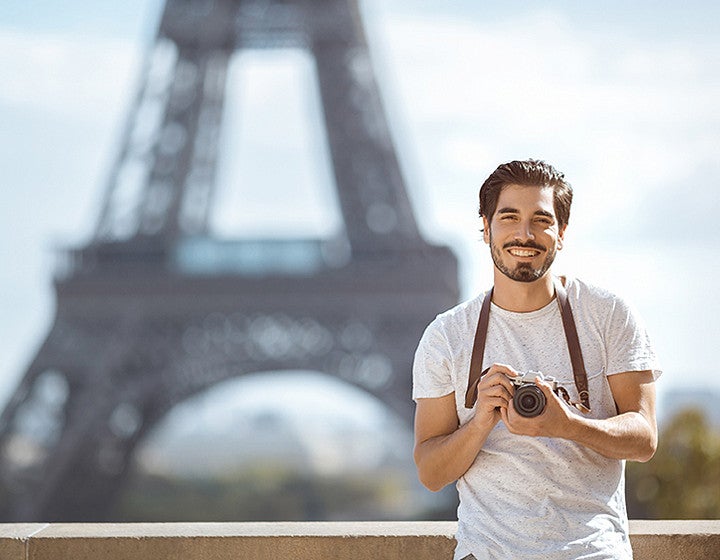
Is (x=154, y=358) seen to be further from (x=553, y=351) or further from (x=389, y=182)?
(x=553, y=351)

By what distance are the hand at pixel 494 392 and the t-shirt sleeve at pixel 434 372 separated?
171 millimetres

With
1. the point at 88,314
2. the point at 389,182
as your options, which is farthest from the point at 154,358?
the point at 389,182

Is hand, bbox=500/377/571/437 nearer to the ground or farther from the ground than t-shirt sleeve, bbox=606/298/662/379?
nearer to the ground

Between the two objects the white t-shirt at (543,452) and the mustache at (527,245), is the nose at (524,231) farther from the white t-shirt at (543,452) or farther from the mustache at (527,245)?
the white t-shirt at (543,452)

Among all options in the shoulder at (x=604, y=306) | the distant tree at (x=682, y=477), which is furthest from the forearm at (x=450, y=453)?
the distant tree at (x=682, y=477)

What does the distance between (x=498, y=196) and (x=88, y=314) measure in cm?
1724

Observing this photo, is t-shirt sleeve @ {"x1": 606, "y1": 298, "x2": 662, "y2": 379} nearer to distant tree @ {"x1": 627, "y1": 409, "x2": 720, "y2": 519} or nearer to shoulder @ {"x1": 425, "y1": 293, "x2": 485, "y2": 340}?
shoulder @ {"x1": 425, "y1": 293, "x2": 485, "y2": 340}

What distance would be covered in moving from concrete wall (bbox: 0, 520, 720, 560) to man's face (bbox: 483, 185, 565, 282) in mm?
1175

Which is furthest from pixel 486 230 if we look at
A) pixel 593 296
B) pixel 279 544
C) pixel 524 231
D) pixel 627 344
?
pixel 279 544

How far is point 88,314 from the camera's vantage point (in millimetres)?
19188

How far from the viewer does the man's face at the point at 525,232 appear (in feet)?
8.29

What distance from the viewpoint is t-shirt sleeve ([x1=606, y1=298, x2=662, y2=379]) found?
2.52 metres

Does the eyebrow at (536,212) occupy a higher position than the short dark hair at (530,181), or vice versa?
the short dark hair at (530,181)

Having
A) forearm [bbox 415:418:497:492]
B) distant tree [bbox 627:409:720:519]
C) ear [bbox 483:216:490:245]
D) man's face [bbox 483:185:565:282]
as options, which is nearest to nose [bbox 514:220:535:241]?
man's face [bbox 483:185:565:282]
